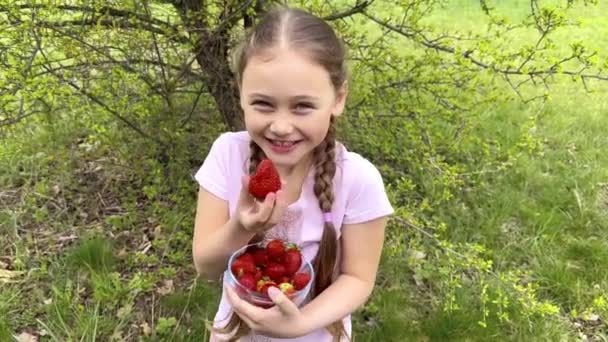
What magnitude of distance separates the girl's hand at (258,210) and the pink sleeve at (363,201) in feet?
1.20

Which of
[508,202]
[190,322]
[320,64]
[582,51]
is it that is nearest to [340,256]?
[320,64]

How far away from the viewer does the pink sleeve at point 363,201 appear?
1.75 meters

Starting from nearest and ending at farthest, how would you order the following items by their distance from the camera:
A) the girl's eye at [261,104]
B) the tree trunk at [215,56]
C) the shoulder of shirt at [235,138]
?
1. the girl's eye at [261,104]
2. the shoulder of shirt at [235,138]
3. the tree trunk at [215,56]

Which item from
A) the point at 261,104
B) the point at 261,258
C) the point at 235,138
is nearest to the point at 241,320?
the point at 261,258

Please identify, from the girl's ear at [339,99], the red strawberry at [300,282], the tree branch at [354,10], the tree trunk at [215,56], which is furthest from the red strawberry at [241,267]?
the tree branch at [354,10]

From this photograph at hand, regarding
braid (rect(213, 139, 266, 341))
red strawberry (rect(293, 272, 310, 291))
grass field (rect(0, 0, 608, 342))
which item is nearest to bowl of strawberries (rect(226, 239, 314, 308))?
red strawberry (rect(293, 272, 310, 291))

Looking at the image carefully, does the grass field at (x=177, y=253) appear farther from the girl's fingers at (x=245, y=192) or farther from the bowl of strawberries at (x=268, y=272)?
the girl's fingers at (x=245, y=192)

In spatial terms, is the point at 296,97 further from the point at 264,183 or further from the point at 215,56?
the point at 215,56

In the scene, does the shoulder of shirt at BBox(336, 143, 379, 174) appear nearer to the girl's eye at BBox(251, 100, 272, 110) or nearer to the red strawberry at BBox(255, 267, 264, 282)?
the girl's eye at BBox(251, 100, 272, 110)

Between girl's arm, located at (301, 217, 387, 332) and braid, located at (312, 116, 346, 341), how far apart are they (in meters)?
0.04

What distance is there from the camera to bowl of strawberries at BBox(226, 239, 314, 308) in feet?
4.95

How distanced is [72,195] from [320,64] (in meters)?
2.61

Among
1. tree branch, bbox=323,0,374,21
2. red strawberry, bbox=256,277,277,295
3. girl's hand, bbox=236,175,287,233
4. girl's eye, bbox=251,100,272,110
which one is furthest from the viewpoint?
tree branch, bbox=323,0,374,21

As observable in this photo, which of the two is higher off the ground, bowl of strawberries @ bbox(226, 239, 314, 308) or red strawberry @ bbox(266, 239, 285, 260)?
red strawberry @ bbox(266, 239, 285, 260)
